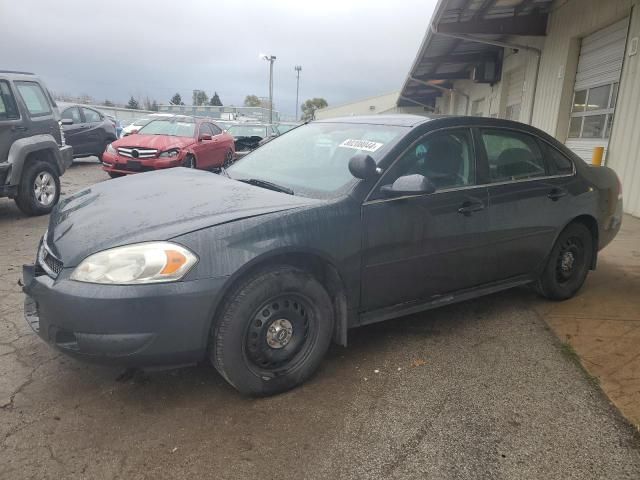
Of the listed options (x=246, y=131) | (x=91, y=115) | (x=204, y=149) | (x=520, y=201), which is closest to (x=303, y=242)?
(x=520, y=201)

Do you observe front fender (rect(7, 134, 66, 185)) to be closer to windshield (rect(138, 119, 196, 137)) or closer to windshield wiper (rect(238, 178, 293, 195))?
windshield (rect(138, 119, 196, 137))

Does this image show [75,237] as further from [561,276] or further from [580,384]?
[561,276]

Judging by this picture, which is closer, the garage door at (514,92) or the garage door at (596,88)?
the garage door at (596,88)

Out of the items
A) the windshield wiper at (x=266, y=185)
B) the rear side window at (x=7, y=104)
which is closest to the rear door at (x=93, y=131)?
the rear side window at (x=7, y=104)

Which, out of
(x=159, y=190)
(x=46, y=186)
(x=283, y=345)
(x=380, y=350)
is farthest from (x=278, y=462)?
(x=46, y=186)

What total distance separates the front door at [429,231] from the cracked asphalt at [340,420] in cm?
48

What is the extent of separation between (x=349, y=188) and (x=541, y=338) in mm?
1839

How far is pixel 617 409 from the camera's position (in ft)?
8.70

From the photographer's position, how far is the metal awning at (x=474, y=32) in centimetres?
1069

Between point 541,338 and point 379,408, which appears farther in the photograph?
point 541,338

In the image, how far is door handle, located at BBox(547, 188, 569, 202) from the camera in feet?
12.7

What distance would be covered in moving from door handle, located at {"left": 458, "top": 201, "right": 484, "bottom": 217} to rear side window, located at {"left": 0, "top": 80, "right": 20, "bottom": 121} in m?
6.22

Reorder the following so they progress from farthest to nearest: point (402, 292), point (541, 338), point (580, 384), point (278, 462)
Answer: point (541, 338) → point (402, 292) → point (580, 384) → point (278, 462)

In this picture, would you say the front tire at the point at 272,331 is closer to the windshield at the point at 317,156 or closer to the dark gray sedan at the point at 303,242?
the dark gray sedan at the point at 303,242
